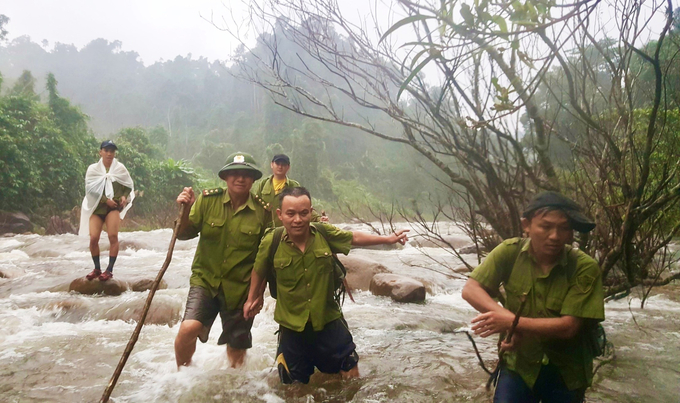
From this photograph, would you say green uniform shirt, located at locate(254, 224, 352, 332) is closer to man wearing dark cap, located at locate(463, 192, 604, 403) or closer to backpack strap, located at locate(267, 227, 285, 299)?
backpack strap, located at locate(267, 227, 285, 299)

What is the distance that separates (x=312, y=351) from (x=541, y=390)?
1.48 meters

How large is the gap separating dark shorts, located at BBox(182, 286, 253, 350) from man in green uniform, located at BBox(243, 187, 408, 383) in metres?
0.48

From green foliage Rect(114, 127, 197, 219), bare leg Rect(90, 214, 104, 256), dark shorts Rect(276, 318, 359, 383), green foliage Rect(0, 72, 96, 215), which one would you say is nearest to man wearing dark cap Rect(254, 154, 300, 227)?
dark shorts Rect(276, 318, 359, 383)

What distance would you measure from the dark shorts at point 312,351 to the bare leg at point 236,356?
88cm

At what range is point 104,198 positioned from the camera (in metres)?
5.95

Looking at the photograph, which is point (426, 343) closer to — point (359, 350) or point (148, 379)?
point (359, 350)

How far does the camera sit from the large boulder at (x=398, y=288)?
691 centimetres

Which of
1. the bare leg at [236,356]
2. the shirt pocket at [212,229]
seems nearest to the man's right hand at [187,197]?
the shirt pocket at [212,229]

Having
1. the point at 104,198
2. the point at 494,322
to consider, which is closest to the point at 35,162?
the point at 104,198

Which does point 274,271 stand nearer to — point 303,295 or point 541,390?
point 303,295

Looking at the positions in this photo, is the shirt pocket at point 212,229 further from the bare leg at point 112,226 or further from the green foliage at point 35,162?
the green foliage at point 35,162

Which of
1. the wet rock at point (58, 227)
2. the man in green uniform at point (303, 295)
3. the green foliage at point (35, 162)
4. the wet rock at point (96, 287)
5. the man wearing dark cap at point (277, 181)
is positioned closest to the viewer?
the man in green uniform at point (303, 295)

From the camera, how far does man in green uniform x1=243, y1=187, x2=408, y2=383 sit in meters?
2.92

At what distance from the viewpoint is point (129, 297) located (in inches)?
243
